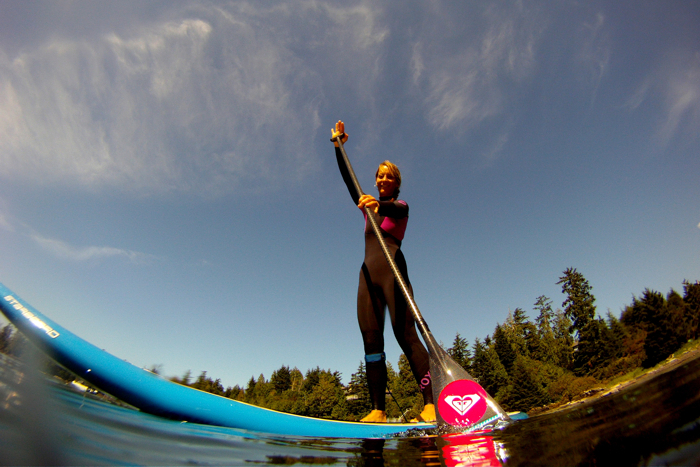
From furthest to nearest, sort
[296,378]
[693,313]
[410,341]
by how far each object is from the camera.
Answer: [296,378]
[693,313]
[410,341]

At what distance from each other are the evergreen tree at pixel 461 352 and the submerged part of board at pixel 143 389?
1103 inches

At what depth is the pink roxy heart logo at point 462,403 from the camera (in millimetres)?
1669

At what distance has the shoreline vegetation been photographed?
320 centimetres

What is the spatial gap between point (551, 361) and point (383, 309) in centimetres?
3037

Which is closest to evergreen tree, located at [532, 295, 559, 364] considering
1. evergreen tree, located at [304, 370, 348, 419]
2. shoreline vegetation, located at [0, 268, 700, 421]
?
shoreline vegetation, located at [0, 268, 700, 421]

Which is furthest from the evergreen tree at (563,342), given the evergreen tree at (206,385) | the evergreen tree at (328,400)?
the evergreen tree at (206,385)

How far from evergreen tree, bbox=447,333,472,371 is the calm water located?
28.4 metres

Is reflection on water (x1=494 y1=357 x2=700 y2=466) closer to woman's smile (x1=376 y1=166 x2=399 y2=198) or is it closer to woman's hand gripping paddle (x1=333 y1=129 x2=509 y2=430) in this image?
woman's hand gripping paddle (x1=333 y1=129 x2=509 y2=430)

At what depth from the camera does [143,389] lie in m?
1.60

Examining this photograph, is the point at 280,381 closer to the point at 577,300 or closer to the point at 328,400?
the point at 328,400

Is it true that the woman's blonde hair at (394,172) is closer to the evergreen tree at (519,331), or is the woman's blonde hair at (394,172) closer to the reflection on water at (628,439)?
the reflection on water at (628,439)

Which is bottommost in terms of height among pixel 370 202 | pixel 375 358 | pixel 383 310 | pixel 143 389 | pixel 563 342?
pixel 143 389

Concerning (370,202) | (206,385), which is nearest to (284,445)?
(206,385)

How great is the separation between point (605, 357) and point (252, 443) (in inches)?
657
